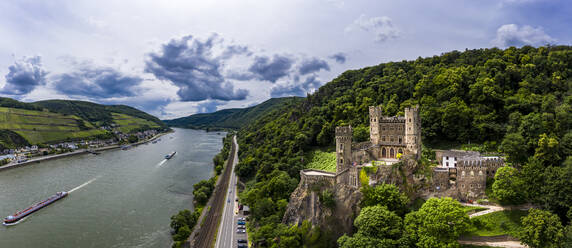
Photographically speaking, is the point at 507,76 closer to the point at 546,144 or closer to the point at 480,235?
the point at 546,144

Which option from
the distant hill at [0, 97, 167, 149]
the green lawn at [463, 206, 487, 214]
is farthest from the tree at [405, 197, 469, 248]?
the distant hill at [0, 97, 167, 149]

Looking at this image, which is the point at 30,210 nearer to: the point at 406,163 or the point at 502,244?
the point at 406,163

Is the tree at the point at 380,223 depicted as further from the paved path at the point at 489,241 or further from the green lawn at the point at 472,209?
the green lawn at the point at 472,209

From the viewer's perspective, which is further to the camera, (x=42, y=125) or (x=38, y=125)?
(x=42, y=125)

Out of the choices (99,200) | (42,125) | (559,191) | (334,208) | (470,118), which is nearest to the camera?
(559,191)

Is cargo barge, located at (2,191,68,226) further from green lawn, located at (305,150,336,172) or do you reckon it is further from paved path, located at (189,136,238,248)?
green lawn, located at (305,150,336,172)

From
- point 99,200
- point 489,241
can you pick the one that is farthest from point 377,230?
point 99,200

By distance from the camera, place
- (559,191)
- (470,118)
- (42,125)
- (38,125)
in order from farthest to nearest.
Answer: (42,125) < (38,125) < (470,118) < (559,191)
